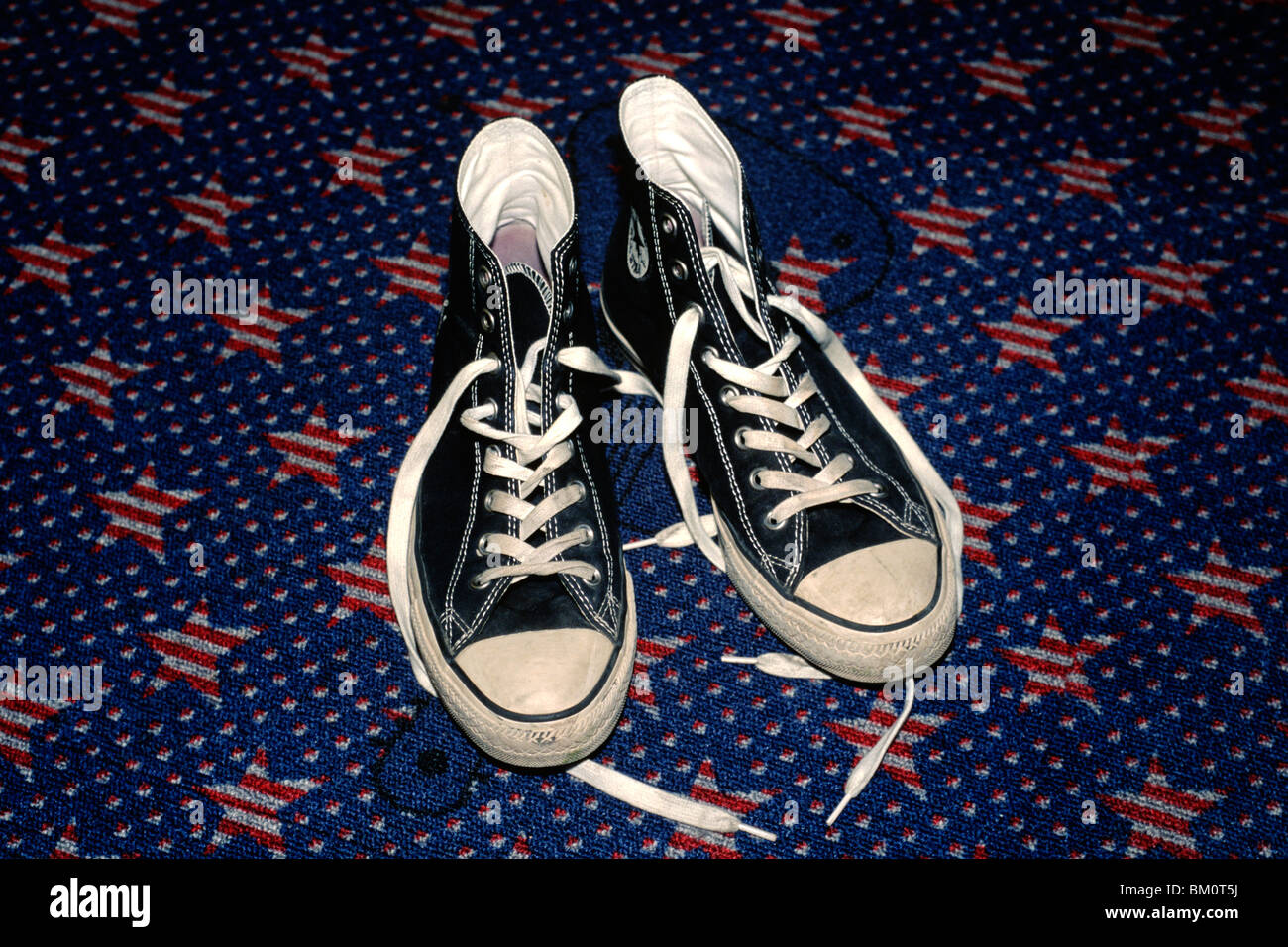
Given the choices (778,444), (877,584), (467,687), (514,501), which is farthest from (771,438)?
(467,687)

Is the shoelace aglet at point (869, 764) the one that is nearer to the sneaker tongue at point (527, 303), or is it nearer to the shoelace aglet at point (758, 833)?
the shoelace aglet at point (758, 833)

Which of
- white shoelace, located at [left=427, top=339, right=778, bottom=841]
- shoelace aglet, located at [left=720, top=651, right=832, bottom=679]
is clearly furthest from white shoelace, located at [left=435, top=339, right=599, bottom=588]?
shoelace aglet, located at [left=720, top=651, right=832, bottom=679]

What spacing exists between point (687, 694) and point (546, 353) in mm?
469

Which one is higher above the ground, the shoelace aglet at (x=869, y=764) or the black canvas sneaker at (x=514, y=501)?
the black canvas sneaker at (x=514, y=501)

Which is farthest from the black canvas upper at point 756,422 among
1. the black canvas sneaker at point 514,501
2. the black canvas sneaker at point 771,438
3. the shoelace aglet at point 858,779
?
the shoelace aglet at point 858,779

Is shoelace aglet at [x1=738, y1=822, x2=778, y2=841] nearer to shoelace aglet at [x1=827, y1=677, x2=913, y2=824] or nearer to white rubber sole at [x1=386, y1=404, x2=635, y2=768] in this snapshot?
shoelace aglet at [x1=827, y1=677, x2=913, y2=824]

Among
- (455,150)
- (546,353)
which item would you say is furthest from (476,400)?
(455,150)

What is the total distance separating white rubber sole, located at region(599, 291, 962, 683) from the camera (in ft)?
3.83

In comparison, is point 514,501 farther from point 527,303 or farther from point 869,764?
point 869,764

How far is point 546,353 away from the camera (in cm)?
124

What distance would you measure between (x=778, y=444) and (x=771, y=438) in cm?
1

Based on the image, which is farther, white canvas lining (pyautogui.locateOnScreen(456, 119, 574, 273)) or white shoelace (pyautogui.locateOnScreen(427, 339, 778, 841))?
white canvas lining (pyautogui.locateOnScreen(456, 119, 574, 273))

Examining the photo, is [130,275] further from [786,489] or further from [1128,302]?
[1128,302]

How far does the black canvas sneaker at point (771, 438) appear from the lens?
119cm
